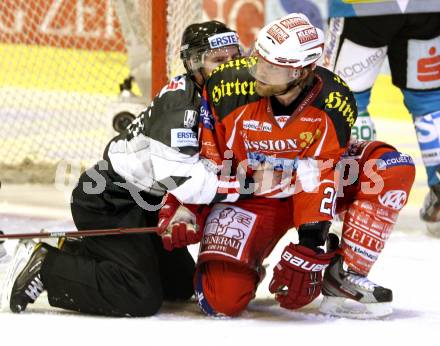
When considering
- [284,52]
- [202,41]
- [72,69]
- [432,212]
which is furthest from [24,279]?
[72,69]

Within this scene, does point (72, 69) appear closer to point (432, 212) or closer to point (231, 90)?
point (432, 212)

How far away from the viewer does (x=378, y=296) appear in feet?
9.42

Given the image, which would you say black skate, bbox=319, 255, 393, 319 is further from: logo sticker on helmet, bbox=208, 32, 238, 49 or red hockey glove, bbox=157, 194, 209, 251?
logo sticker on helmet, bbox=208, 32, 238, 49

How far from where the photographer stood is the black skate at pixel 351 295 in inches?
113

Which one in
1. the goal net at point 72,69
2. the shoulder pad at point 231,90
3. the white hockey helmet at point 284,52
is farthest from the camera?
the goal net at point 72,69

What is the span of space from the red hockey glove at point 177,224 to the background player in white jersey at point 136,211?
4 cm

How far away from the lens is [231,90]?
2.84 m

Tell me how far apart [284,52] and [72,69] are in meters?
3.24

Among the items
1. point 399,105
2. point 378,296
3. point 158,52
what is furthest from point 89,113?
point 378,296

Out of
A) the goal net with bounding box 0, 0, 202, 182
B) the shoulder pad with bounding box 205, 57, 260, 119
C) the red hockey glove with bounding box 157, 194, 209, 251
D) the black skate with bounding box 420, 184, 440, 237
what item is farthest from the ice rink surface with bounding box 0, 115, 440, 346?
the goal net with bounding box 0, 0, 202, 182

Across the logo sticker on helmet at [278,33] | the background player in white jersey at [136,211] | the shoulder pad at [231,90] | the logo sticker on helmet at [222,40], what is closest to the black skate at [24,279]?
the background player in white jersey at [136,211]

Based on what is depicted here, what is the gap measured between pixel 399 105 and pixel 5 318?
4023 mm

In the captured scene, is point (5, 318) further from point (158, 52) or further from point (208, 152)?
point (158, 52)

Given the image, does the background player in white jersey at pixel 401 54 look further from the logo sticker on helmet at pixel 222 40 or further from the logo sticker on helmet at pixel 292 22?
the logo sticker on helmet at pixel 292 22
